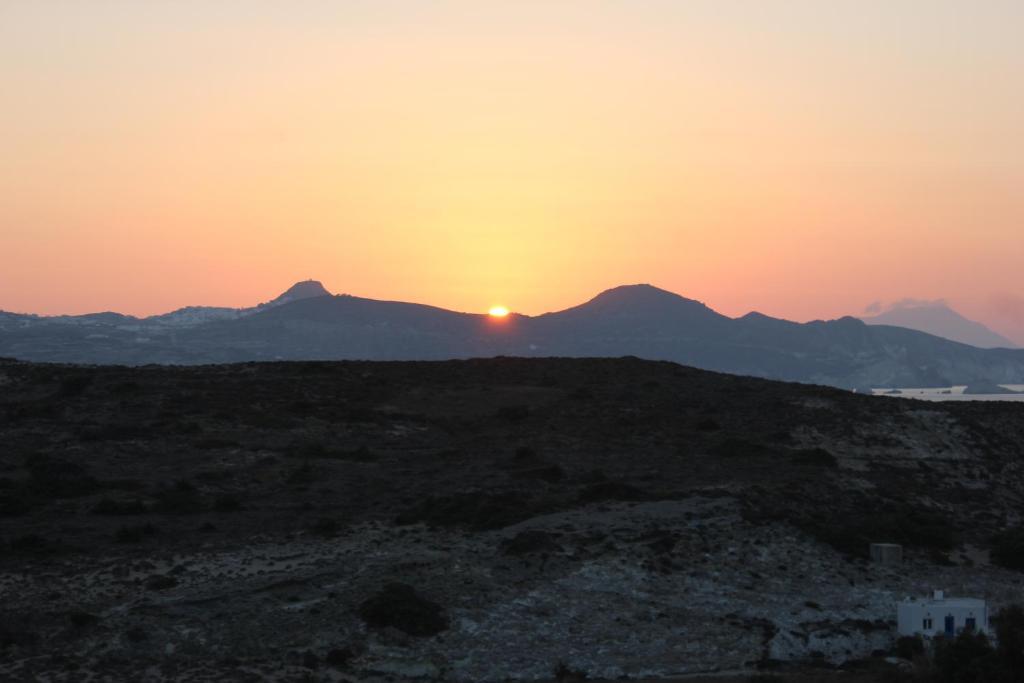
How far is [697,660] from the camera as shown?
44031 millimetres

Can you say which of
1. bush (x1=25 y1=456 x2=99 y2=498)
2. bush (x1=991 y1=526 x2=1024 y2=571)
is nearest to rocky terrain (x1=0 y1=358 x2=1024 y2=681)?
bush (x1=25 y1=456 x2=99 y2=498)

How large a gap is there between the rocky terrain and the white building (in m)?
1.09

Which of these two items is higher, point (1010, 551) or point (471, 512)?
point (471, 512)

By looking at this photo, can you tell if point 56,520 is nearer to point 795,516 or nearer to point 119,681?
point 119,681

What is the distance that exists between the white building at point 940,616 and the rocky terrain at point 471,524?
1.09m

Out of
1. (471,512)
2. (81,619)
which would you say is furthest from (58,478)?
(471,512)

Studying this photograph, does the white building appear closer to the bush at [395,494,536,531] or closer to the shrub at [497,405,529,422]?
the bush at [395,494,536,531]

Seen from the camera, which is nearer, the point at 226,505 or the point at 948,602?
the point at 948,602

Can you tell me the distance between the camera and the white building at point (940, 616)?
4509 cm

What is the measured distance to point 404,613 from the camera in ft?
148

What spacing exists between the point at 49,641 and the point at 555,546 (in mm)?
19529

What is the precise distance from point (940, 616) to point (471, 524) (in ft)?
63.9

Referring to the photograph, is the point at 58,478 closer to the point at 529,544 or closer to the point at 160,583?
the point at 160,583

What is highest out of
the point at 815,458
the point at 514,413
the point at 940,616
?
the point at 514,413
